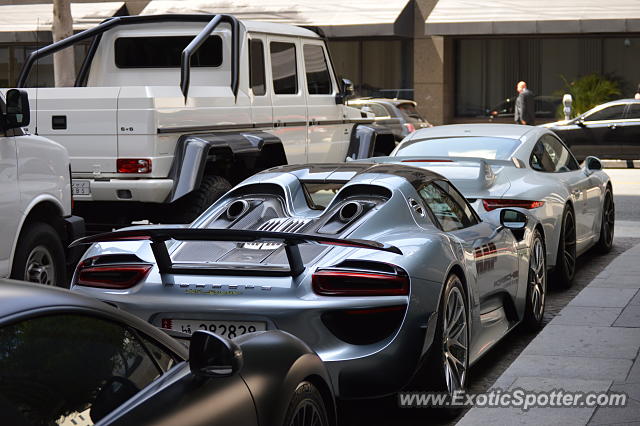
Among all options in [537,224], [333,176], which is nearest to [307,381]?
[333,176]

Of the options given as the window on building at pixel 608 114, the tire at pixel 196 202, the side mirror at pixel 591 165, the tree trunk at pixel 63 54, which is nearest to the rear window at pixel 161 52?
the tire at pixel 196 202

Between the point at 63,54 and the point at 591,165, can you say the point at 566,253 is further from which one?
the point at 63,54

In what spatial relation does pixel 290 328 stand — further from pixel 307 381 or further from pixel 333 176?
pixel 333 176

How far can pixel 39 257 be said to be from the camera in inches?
348

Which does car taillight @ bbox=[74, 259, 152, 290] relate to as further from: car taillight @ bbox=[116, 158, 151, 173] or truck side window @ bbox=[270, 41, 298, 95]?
truck side window @ bbox=[270, 41, 298, 95]

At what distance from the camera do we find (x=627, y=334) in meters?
7.38

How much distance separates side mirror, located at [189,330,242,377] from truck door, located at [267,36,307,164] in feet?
30.6

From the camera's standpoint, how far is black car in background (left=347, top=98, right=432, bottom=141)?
23.2 meters

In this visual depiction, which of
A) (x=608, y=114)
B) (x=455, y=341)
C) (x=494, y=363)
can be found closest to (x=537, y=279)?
(x=494, y=363)

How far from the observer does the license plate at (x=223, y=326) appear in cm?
554

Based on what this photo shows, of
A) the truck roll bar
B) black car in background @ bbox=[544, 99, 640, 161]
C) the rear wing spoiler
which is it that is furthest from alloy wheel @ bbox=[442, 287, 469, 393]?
black car in background @ bbox=[544, 99, 640, 161]

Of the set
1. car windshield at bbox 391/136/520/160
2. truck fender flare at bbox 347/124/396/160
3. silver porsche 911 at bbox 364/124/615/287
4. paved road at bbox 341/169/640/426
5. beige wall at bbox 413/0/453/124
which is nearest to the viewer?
paved road at bbox 341/169/640/426

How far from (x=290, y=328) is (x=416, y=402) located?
0.82 metres

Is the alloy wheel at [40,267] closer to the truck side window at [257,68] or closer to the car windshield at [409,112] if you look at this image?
the truck side window at [257,68]
